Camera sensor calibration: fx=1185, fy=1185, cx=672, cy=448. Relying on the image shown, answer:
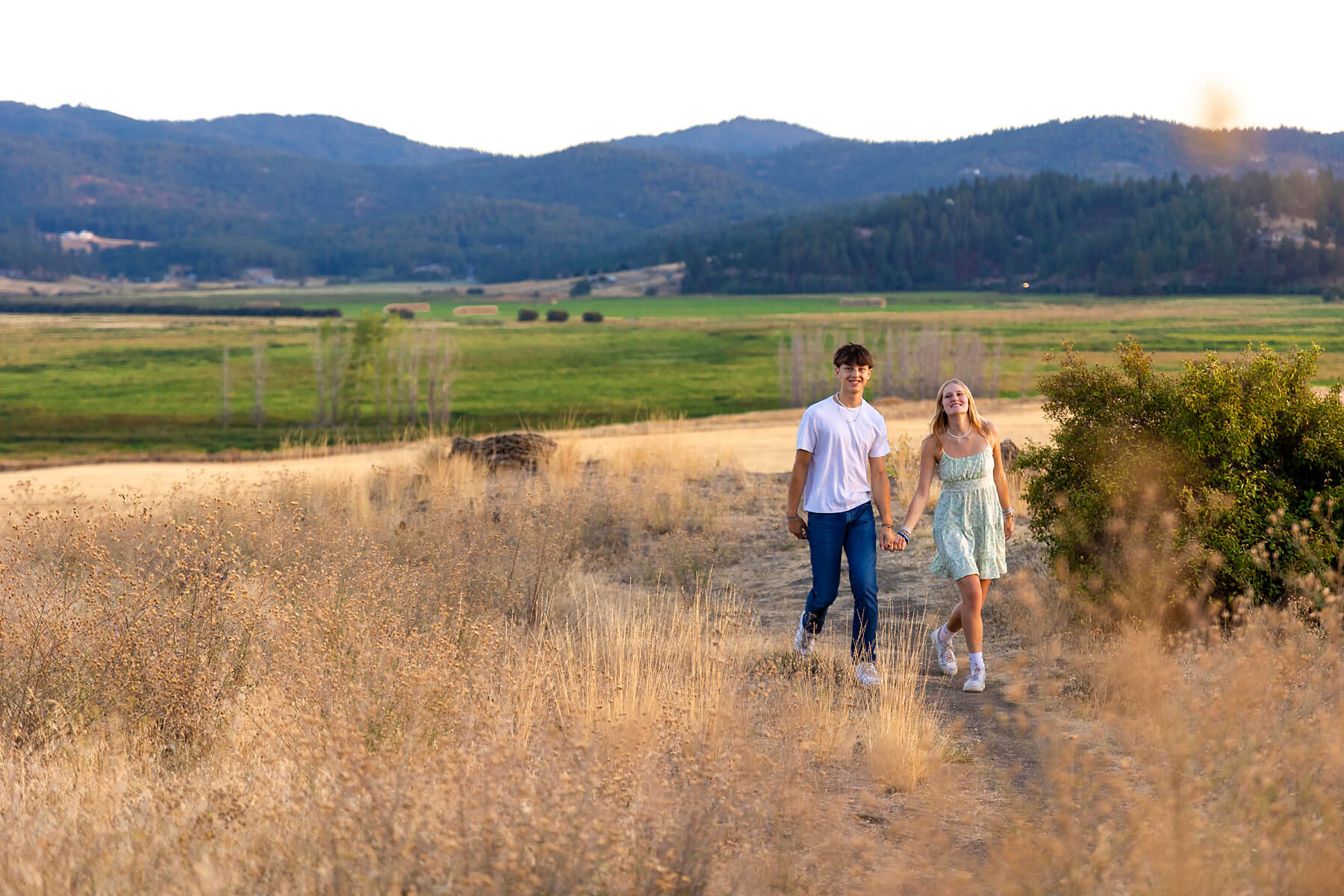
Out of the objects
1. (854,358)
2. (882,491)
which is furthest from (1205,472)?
(854,358)

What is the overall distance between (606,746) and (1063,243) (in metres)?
157

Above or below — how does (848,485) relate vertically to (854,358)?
below

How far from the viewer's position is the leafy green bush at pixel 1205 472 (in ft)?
23.2

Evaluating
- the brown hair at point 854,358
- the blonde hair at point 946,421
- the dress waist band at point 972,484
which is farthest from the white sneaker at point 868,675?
the brown hair at point 854,358

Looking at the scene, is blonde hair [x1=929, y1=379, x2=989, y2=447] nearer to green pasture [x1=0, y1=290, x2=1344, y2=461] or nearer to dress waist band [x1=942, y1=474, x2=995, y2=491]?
dress waist band [x1=942, y1=474, x2=995, y2=491]

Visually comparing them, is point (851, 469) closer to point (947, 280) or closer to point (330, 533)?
point (330, 533)

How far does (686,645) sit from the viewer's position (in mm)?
6406

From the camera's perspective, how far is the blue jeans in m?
6.52

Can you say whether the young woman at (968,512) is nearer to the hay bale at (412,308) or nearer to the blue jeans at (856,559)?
the blue jeans at (856,559)

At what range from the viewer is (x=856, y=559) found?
21.5 ft

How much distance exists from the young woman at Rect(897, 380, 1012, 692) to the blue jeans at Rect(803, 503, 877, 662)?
0.71 ft

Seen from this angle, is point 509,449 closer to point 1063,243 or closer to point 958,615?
point 958,615

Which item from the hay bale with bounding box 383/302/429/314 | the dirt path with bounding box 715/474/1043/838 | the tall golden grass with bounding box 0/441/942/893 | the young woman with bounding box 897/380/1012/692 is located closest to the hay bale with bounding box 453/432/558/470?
the dirt path with bounding box 715/474/1043/838

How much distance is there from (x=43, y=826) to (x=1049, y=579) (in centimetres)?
649
